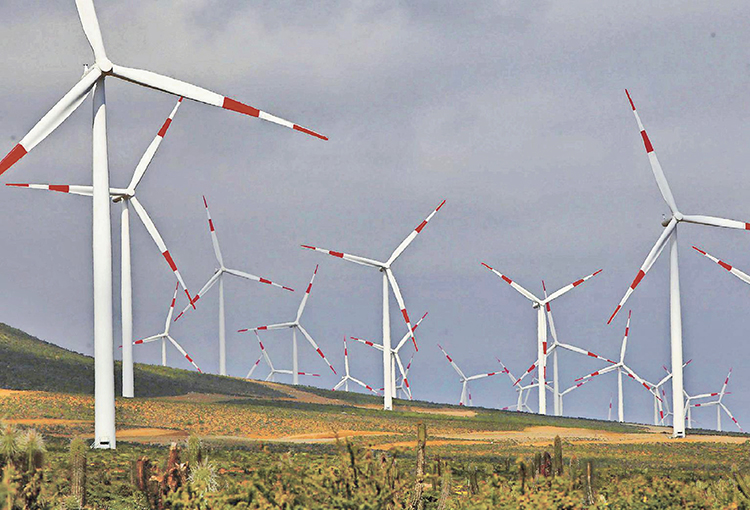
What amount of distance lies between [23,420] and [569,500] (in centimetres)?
5236

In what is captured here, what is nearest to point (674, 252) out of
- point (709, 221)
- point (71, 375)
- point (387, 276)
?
point (709, 221)

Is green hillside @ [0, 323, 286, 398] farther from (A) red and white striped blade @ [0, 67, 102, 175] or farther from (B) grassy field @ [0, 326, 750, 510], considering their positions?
(A) red and white striped blade @ [0, 67, 102, 175]

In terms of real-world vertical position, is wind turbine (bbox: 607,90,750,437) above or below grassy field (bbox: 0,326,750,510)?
above

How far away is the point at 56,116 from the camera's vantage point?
152ft

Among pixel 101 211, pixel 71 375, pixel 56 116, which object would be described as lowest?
pixel 71 375

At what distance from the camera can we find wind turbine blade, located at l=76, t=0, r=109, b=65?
49344mm

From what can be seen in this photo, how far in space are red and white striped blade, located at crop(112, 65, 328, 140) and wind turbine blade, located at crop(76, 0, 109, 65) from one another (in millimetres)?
920

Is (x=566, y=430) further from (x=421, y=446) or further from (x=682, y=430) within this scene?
(x=421, y=446)

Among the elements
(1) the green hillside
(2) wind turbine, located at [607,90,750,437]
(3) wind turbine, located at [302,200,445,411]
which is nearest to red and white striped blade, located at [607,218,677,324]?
(2) wind turbine, located at [607,90,750,437]

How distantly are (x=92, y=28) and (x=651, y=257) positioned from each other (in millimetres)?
44901

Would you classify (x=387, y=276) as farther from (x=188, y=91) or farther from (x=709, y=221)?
(x=188, y=91)

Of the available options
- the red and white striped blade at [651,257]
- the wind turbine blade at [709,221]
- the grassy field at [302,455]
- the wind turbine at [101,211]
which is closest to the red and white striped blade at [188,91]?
the wind turbine at [101,211]

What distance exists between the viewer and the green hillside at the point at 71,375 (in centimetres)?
9400

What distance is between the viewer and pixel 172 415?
244ft
